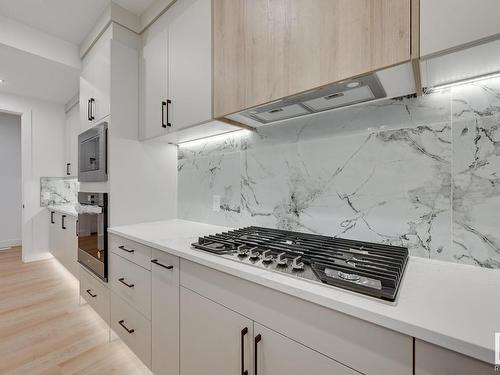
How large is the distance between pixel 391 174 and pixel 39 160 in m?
4.66

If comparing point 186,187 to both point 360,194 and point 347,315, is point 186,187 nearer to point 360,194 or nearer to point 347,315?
point 360,194

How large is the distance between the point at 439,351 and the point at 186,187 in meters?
1.88

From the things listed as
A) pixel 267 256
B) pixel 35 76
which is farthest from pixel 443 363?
pixel 35 76

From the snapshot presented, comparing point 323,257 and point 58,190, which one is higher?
point 58,190

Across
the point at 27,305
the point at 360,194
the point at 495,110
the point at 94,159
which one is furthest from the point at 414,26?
the point at 27,305

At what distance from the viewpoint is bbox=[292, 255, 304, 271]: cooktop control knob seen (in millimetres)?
825

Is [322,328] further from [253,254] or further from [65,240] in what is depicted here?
[65,240]

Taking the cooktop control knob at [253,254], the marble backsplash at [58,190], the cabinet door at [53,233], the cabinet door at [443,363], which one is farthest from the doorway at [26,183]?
the cabinet door at [443,363]

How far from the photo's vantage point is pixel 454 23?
2.18 ft

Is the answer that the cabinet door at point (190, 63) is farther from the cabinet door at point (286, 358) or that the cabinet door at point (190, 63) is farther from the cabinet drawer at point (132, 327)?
the cabinet drawer at point (132, 327)

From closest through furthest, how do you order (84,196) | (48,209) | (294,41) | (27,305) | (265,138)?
(294,41), (265,138), (84,196), (27,305), (48,209)

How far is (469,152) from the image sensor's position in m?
0.92

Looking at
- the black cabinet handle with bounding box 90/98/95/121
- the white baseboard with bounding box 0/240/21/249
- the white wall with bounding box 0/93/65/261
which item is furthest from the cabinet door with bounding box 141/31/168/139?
the white baseboard with bounding box 0/240/21/249

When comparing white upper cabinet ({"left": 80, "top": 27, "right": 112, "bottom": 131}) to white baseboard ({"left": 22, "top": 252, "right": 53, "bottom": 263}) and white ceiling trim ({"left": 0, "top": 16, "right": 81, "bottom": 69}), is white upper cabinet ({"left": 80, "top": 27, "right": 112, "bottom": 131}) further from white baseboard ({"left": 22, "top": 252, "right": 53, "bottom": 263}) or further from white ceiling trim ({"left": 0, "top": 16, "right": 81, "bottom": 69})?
white baseboard ({"left": 22, "top": 252, "right": 53, "bottom": 263})
